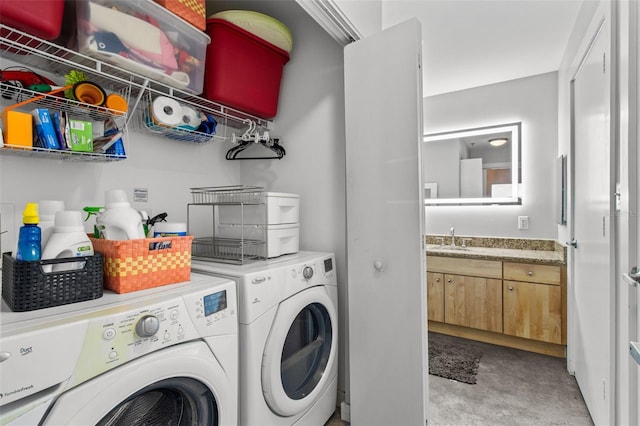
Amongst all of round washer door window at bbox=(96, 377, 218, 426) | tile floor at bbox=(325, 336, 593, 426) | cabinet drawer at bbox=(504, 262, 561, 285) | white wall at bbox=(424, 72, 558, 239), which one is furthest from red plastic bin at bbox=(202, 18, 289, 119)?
cabinet drawer at bbox=(504, 262, 561, 285)

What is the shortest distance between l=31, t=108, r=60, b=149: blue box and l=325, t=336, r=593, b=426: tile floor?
1.83 metres

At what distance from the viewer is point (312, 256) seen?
1695 mm

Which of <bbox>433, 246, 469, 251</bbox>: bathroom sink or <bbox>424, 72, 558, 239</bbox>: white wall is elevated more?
<bbox>424, 72, 558, 239</bbox>: white wall

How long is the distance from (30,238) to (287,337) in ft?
3.28

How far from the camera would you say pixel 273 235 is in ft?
5.28

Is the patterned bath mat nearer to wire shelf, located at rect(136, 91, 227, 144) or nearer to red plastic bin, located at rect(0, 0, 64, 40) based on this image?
wire shelf, located at rect(136, 91, 227, 144)

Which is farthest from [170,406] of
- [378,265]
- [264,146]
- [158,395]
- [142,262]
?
[264,146]

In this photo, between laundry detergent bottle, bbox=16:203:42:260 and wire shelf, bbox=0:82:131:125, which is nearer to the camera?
laundry detergent bottle, bbox=16:203:42:260

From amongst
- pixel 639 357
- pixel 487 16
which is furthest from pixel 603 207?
Result: pixel 487 16

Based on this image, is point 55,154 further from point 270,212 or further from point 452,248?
point 452,248

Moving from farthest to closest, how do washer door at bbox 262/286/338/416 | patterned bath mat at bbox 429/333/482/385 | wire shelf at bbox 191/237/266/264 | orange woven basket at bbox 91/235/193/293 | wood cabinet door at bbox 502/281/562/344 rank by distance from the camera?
wood cabinet door at bbox 502/281/562/344 → patterned bath mat at bbox 429/333/482/385 → wire shelf at bbox 191/237/266/264 → washer door at bbox 262/286/338/416 → orange woven basket at bbox 91/235/193/293

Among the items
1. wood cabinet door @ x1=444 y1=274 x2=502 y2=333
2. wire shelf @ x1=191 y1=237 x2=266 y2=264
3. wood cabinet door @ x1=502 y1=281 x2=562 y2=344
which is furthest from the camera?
wood cabinet door @ x1=444 y1=274 x2=502 y2=333

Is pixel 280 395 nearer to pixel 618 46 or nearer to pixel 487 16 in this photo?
pixel 618 46

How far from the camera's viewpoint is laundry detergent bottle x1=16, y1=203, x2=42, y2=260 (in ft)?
2.83
